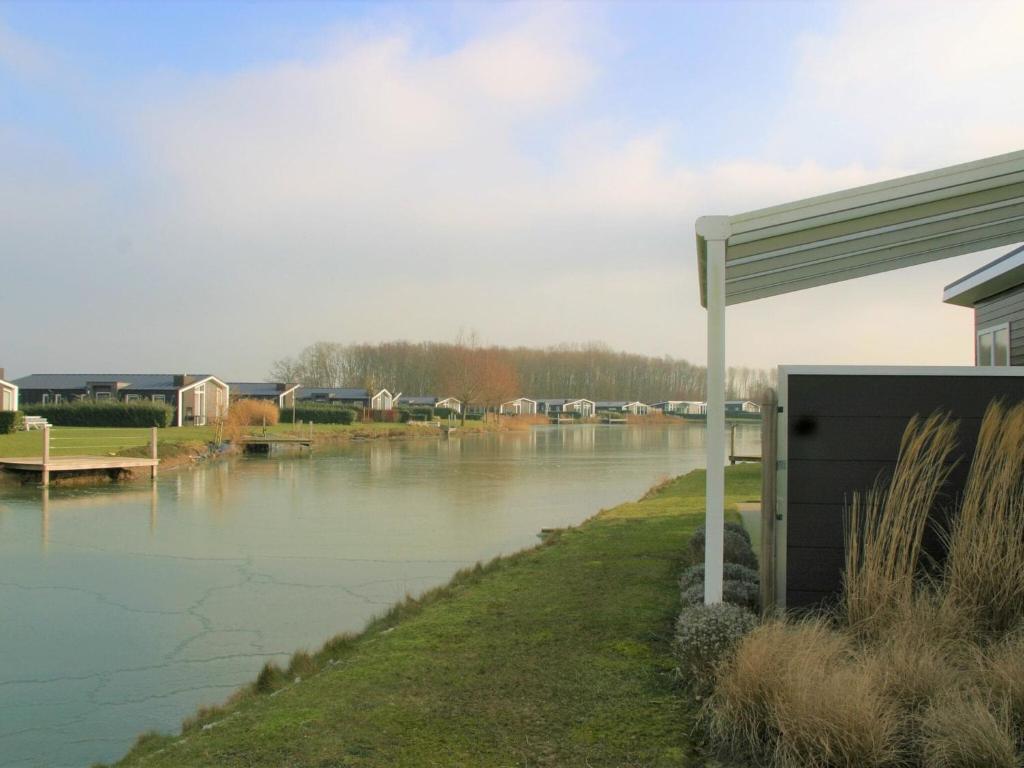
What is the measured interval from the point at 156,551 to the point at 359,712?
8785 mm

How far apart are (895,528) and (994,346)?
20.3ft

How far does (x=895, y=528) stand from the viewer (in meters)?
4.62

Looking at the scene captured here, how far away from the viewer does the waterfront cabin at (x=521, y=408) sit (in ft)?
301

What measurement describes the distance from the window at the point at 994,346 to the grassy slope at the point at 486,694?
4896 millimetres

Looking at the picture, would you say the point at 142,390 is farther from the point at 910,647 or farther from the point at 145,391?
the point at 910,647

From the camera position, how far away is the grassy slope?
3678mm

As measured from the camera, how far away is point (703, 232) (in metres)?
4.50

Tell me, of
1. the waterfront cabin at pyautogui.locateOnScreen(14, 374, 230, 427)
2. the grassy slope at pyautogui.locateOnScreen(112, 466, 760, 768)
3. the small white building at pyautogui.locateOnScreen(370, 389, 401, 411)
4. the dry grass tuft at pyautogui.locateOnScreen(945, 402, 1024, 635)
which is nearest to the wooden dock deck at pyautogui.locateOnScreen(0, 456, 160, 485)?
the grassy slope at pyautogui.locateOnScreen(112, 466, 760, 768)

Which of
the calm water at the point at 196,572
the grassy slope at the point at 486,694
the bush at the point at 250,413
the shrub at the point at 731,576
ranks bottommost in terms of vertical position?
the calm water at the point at 196,572

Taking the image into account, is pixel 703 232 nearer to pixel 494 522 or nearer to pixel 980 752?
pixel 980 752

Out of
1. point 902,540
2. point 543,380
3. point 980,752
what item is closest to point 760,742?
point 980,752

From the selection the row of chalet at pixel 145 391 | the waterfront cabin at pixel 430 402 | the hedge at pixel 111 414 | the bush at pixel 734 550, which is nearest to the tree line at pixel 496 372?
the waterfront cabin at pixel 430 402

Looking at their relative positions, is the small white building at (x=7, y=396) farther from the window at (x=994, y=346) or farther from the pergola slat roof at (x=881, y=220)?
the pergola slat roof at (x=881, y=220)

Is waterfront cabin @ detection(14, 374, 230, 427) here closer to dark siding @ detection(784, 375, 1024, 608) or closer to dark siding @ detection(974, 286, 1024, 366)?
dark siding @ detection(974, 286, 1024, 366)
